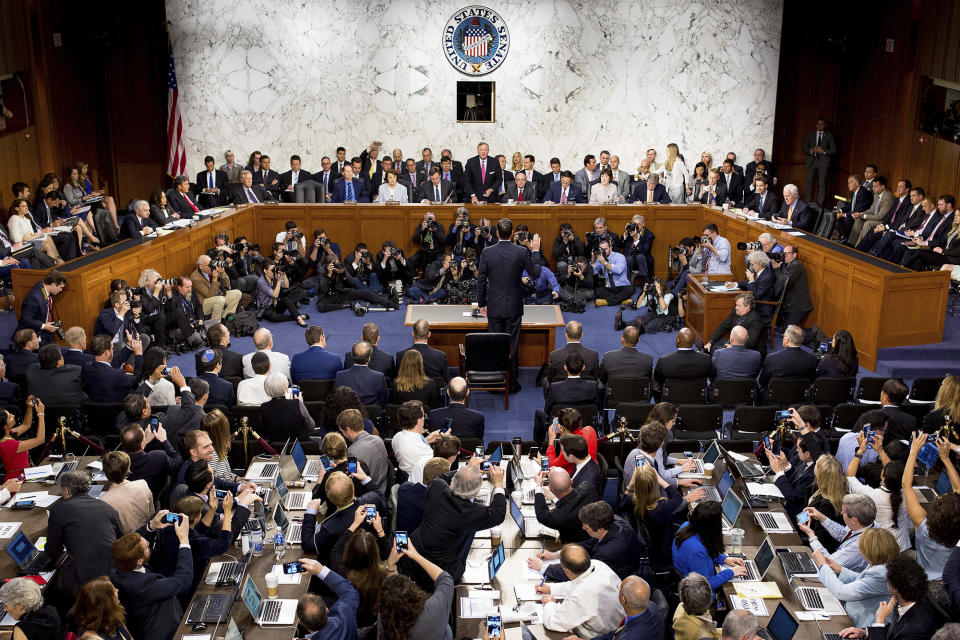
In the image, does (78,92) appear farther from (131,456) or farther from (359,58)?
(131,456)

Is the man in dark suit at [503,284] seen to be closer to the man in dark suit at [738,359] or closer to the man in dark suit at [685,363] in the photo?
the man in dark suit at [685,363]

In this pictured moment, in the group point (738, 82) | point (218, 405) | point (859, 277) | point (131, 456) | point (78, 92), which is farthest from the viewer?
point (738, 82)

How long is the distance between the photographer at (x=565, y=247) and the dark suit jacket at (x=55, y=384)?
24.7ft

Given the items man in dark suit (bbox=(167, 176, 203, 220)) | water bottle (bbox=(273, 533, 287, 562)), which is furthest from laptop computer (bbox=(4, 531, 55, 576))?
man in dark suit (bbox=(167, 176, 203, 220))

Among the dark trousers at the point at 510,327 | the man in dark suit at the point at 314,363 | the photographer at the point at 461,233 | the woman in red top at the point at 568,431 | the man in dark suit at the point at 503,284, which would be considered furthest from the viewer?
the photographer at the point at 461,233

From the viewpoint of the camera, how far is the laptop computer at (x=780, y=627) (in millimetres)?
5212

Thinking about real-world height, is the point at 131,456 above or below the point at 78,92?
below

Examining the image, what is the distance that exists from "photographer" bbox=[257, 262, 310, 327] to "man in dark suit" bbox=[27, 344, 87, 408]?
4583 millimetres

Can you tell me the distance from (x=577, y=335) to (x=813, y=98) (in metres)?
11.6

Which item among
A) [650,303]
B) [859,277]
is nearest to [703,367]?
[859,277]

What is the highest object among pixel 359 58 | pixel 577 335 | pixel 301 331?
pixel 359 58

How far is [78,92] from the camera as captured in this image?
17.1 metres

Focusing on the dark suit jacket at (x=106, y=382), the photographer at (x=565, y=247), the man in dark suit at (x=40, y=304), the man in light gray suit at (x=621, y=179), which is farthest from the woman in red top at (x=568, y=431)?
the man in light gray suit at (x=621, y=179)

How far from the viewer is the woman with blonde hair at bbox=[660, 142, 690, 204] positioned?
52.6 feet
